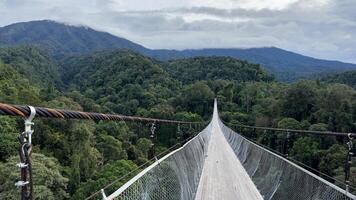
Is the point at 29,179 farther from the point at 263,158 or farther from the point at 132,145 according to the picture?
the point at 132,145

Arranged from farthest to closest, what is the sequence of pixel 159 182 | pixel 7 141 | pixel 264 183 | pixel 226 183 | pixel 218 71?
pixel 218 71, pixel 7 141, pixel 226 183, pixel 264 183, pixel 159 182

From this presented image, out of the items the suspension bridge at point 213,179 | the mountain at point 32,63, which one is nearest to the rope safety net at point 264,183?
the suspension bridge at point 213,179

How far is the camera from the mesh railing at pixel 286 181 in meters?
2.83

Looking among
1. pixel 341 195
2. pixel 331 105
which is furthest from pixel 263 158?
pixel 331 105

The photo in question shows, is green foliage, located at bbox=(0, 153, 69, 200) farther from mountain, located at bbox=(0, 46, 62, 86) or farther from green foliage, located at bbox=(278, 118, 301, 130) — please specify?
mountain, located at bbox=(0, 46, 62, 86)

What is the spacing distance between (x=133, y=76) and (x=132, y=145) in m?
32.9

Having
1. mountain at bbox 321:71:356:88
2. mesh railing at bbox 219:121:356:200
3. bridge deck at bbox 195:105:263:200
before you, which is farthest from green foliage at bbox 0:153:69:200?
mountain at bbox 321:71:356:88

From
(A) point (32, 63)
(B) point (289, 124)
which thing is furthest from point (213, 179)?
(A) point (32, 63)

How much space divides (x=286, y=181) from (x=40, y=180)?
1811cm

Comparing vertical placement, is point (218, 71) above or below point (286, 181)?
below

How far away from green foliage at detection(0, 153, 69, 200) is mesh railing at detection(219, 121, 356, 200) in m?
13.6

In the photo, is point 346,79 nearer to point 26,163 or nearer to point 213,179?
point 213,179

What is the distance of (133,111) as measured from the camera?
178 feet

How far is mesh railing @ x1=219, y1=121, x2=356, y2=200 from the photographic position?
2827 millimetres
